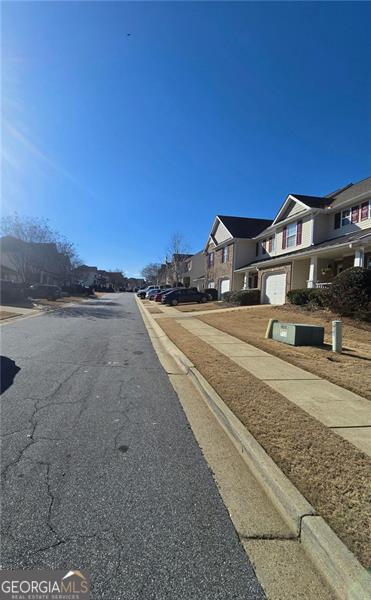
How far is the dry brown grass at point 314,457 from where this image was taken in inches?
92.7

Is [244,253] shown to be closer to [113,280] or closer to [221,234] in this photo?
[221,234]

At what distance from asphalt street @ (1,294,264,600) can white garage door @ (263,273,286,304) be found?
63.6 ft

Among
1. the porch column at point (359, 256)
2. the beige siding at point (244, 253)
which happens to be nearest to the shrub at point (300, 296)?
the porch column at point (359, 256)

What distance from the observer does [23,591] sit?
6.43 feet

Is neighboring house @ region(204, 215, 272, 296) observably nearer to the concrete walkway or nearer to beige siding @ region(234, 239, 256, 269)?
beige siding @ region(234, 239, 256, 269)

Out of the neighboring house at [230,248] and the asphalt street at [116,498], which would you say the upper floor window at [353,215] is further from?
the asphalt street at [116,498]

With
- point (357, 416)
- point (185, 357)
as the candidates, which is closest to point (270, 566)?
point (357, 416)

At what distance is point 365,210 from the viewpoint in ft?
59.5

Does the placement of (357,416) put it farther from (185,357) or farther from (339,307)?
(339,307)

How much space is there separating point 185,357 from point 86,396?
3.40 meters

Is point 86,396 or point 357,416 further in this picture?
point 86,396

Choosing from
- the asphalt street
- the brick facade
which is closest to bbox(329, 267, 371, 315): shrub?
the asphalt street

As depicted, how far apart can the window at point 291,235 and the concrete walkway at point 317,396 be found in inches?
697

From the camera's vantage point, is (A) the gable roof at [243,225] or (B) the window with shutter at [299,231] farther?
(A) the gable roof at [243,225]
